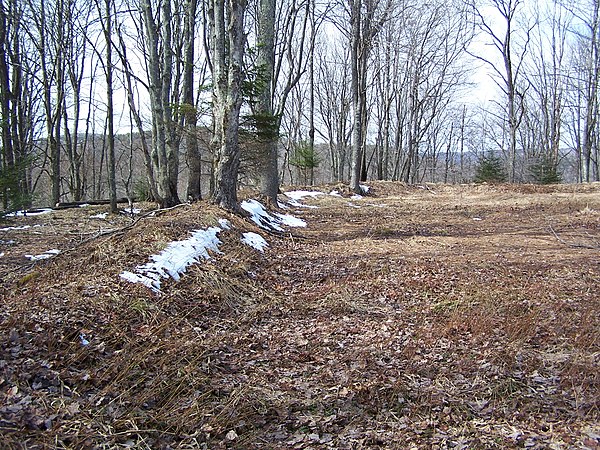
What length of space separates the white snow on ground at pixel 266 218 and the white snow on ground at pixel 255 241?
94cm

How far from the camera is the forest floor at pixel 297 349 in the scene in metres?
2.55

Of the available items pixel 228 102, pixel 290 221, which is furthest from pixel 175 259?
pixel 290 221

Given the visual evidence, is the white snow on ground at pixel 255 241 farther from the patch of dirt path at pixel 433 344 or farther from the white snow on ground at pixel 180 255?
the patch of dirt path at pixel 433 344

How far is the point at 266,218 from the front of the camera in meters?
9.24

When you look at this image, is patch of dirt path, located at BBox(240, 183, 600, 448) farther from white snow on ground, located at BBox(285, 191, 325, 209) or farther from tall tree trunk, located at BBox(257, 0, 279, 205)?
white snow on ground, located at BBox(285, 191, 325, 209)

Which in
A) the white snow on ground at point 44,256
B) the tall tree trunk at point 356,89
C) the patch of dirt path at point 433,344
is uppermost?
the tall tree trunk at point 356,89

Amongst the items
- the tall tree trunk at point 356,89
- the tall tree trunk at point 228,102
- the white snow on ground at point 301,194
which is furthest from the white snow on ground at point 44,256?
the tall tree trunk at point 356,89

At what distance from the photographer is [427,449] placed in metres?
2.50

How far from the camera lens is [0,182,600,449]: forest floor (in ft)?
8.36

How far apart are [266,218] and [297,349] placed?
553 cm

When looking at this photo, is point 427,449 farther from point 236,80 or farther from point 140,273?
point 236,80

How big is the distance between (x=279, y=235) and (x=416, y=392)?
554 cm

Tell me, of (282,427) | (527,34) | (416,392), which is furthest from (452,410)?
(527,34)

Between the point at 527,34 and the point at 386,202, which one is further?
the point at 527,34
